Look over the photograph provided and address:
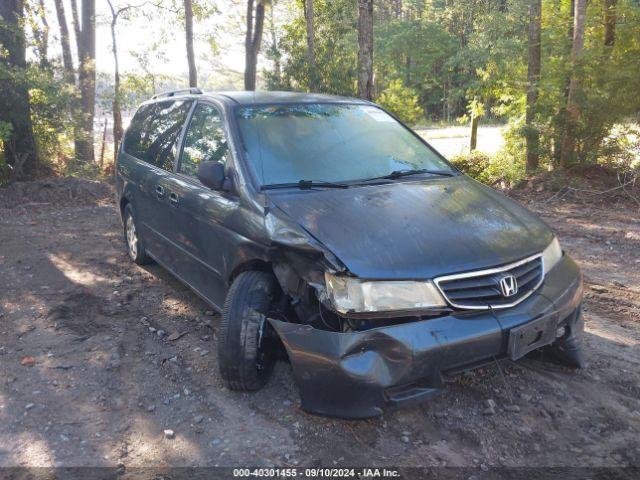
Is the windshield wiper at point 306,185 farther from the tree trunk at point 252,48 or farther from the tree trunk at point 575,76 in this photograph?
the tree trunk at point 252,48

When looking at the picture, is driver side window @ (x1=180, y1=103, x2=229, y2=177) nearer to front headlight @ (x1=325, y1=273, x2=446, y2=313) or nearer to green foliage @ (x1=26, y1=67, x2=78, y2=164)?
front headlight @ (x1=325, y1=273, x2=446, y2=313)

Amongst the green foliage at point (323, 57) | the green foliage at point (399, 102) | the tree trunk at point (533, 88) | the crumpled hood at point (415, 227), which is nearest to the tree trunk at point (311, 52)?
the green foliage at point (323, 57)

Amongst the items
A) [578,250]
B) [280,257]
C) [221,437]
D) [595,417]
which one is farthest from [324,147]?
[578,250]

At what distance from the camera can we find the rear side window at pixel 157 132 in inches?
193

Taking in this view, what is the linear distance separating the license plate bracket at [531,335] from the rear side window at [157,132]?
3.10m

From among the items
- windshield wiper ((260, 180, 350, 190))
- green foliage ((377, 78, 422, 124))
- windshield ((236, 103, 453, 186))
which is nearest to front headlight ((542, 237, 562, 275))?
windshield ((236, 103, 453, 186))

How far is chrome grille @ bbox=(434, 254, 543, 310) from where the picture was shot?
2877mm

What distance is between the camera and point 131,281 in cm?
570

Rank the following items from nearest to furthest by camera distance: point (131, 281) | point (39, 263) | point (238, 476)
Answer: point (238, 476) → point (131, 281) → point (39, 263)

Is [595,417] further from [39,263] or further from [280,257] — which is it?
[39,263]

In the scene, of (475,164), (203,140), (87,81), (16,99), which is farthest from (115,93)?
(203,140)

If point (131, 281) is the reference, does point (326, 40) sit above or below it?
above

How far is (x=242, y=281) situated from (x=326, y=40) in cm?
1777

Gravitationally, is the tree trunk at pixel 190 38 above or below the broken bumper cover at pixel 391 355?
above
